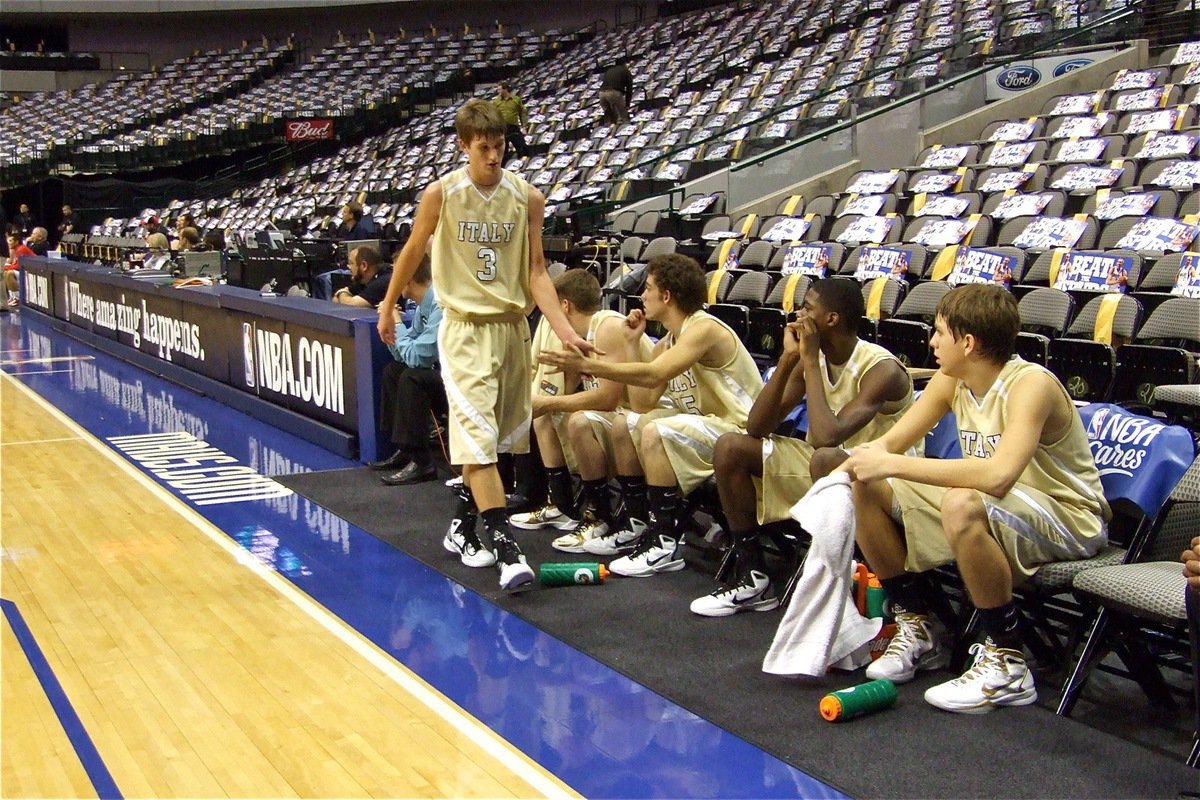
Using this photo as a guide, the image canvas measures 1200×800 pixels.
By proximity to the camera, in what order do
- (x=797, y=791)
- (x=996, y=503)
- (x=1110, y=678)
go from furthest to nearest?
1. (x=1110, y=678)
2. (x=996, y=503)
3. (x=797, y=791)

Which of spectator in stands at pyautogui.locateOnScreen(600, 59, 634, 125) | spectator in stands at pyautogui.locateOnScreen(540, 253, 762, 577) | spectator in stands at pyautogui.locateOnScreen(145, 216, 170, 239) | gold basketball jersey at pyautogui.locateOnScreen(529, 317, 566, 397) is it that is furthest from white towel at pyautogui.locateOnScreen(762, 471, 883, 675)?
spectator in stands at pyautogui.locateOnScreen(600, 59, 634, 125)

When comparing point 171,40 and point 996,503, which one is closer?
point 996,503

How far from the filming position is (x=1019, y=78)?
13266 millimetres

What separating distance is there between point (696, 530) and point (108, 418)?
211 inches

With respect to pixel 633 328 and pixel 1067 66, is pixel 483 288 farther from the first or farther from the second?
pixel 1067 66

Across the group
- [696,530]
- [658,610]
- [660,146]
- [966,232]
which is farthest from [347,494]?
[660,146]

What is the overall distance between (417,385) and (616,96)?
12.3 metres

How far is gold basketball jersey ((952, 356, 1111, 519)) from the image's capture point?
359 centimetres

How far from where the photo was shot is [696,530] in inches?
215

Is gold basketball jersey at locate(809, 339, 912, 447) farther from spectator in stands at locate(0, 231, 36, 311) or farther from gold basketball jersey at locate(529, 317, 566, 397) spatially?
spectator in stands at locate(0, 231, 36, 311)

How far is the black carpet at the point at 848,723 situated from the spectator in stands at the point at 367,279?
11.6 feet

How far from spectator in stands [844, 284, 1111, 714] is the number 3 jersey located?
174cm

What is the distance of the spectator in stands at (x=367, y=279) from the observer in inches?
→ 312

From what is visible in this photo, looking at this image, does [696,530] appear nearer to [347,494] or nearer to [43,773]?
[347,494]
